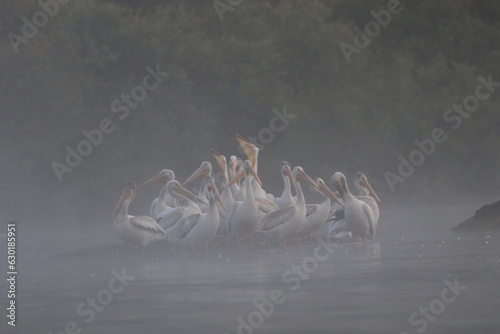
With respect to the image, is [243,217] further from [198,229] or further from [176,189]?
[176,189]

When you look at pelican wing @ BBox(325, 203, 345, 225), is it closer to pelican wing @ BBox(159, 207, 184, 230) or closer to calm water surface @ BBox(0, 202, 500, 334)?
calm water surface @ BBox(0, 202, 500, 334)

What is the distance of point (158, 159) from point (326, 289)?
2246cm

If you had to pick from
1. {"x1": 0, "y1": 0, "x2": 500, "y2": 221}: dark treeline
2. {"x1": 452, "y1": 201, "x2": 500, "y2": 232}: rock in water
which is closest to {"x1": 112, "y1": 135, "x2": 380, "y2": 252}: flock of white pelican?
{"x1": 452, "y1": 201, "x2": 500, "y2": 232}: rock in water

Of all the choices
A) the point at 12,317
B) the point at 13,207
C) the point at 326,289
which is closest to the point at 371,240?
the point at 326,289

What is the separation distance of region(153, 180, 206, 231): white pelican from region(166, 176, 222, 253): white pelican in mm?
646

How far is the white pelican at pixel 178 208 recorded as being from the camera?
19.5m

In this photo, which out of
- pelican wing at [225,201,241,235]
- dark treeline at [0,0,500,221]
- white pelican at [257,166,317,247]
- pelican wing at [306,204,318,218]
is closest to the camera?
white pelican at [257,166,317,247]

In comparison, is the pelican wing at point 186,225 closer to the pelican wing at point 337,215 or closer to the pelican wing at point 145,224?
the pelican wing at point 145,224

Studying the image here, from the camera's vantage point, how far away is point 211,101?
124 feet

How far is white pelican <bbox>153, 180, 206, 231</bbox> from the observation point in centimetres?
1950

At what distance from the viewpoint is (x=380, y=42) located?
4691 cm

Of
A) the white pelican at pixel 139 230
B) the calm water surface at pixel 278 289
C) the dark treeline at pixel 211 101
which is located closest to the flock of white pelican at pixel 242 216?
the white pelican at pixel 139 230

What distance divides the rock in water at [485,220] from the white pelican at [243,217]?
3.42 metres

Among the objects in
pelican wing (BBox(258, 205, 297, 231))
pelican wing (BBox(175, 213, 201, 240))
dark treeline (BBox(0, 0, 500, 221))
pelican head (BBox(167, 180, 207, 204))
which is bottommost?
pelican wing (BBox(258, 205, 297, 231))
